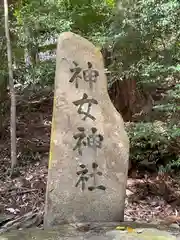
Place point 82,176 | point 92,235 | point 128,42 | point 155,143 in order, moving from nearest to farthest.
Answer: point 92,235 → point 82,176 → point 155,143 → point 128,42

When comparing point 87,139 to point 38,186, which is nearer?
point 87,139

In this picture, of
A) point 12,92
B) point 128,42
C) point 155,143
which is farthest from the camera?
point 12,92

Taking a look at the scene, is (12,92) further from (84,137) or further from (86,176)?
(86,176)

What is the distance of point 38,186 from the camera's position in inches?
238

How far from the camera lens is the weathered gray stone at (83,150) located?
3676mm

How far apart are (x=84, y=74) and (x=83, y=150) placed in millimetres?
690

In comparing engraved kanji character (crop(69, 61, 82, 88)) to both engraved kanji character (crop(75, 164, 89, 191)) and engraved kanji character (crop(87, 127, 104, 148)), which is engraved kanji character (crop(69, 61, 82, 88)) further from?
engraved kanji character (crop(75, 164, 89, 191))

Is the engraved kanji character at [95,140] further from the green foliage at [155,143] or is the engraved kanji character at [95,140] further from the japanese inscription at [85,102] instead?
the green foliage at [155,143]

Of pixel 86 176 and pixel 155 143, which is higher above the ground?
pixel 155 143

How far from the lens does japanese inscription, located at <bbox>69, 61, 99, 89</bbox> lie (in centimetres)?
378

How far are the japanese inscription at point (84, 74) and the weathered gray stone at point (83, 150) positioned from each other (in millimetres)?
13

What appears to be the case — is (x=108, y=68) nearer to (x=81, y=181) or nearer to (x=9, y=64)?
(x=9, y=64)

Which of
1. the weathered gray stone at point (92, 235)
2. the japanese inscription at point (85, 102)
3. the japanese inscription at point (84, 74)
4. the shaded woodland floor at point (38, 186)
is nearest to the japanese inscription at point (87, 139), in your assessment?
the japanese inscription at point (85, 102)

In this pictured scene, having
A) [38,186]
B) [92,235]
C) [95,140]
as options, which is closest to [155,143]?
[38,186]
